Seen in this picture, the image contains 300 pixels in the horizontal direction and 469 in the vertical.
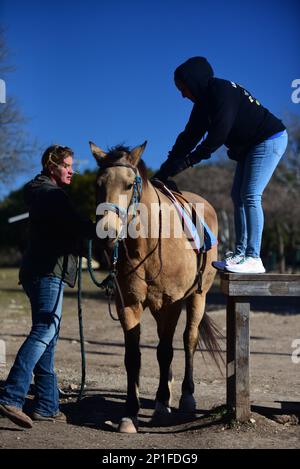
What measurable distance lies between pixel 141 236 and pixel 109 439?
167 cm

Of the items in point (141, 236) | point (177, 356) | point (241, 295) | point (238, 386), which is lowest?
point (177, 356)

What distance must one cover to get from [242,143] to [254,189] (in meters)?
0.42

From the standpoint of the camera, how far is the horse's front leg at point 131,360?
5.12 meters

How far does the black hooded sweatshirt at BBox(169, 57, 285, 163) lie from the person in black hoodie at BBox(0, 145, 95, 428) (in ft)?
3.94

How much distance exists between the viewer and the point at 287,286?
5152 mm

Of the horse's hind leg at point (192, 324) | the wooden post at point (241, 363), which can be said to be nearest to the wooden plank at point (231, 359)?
the wooden post at point (241, 363)

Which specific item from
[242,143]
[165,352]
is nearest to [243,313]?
[165,352]

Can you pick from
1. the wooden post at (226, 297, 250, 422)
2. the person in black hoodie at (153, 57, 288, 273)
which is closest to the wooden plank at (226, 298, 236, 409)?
the wooden post at (226, 297, 250, 422)

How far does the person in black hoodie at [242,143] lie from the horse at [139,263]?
0.38 meters

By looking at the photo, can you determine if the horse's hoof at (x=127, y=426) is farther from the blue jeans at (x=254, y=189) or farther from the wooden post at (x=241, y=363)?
the blue jeans at (x=254, y=189)

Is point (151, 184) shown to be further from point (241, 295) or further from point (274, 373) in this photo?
point (274, 373)

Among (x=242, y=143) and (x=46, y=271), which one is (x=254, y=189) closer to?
(x=242, y=143)

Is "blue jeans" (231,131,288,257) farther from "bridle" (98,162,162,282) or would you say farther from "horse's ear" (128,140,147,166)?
"horse's ear" (128,140,147,166)
